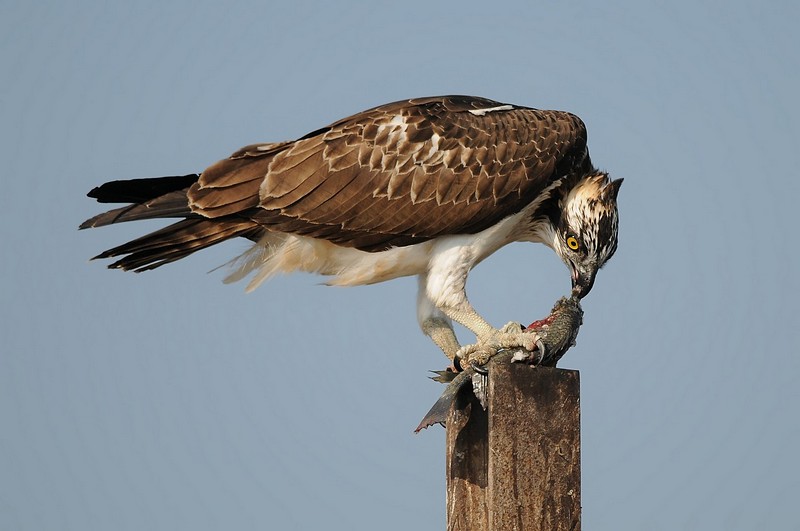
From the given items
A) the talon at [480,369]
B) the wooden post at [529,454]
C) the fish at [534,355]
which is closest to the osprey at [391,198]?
the fish at [534,355]

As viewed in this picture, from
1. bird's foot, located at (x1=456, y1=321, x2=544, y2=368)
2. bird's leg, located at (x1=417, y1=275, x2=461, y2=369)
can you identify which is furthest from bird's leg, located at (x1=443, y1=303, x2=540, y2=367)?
bird's leg, located at (x1=417, y1=275, x2=461, y2=369)

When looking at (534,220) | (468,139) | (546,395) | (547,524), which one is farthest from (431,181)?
(547,524)

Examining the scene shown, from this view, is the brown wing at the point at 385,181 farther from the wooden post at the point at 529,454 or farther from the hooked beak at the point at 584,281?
the wooden post at the point at 529,454

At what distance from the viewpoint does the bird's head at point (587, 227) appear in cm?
798

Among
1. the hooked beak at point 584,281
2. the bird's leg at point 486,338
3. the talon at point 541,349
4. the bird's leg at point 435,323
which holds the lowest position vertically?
the talon at point 541,349

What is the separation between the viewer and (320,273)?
8.27 meters

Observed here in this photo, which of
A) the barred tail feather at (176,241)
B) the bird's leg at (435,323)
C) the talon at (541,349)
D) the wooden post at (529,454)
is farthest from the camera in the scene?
the bird's leg at (435,323)

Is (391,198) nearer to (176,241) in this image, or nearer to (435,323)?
(435,323)

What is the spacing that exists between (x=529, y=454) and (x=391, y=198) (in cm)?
260

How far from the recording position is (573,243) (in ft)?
26.6

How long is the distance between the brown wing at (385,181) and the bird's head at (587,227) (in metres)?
0.39

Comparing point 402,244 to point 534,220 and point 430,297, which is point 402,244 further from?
point 534,220

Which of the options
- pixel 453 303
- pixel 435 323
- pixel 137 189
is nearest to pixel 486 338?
pixel 453 303

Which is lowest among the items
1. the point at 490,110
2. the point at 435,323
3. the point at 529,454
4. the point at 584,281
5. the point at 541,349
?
the point at 529,454
